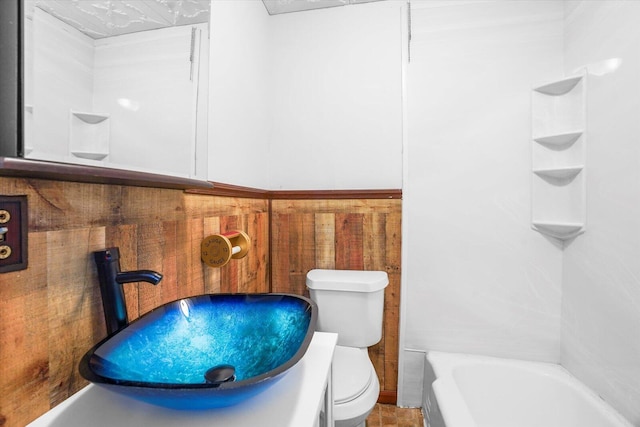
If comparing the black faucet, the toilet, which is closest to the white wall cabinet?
the toilet

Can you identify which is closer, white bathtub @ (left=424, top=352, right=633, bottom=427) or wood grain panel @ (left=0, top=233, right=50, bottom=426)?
wood grain panel @ (left=0, top=233, right=50, bottom=426)

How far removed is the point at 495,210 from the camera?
170cm

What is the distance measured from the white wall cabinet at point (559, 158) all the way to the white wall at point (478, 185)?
0.05 meters

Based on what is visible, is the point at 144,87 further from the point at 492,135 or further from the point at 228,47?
the point at 492,135

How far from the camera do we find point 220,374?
0.63 meters

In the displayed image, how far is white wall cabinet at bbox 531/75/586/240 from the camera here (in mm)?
1486

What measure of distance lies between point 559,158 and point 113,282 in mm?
2025

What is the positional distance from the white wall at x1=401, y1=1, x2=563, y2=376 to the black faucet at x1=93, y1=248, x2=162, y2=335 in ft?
4.75

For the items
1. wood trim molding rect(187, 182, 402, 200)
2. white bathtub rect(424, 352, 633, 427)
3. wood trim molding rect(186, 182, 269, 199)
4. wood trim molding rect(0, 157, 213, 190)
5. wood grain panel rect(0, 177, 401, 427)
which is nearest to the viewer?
wood trim molding rect(0, 157, 213, 190)

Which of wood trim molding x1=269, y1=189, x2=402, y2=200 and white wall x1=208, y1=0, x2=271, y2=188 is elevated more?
white wall x1=208, y1=0, x2=271, y2=188

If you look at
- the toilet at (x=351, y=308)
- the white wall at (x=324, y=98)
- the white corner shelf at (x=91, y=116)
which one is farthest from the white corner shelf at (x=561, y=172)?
the white corner shelf at (x=91, y=116)

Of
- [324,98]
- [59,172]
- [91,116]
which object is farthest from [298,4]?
[59,172]

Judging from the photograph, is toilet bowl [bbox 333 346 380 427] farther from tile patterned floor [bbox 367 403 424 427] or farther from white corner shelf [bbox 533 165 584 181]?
white corner shelf [bbox 533 165 584 181]

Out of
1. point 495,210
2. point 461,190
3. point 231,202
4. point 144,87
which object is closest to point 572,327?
point 495,210
